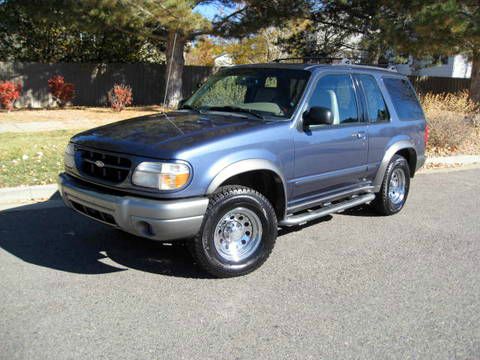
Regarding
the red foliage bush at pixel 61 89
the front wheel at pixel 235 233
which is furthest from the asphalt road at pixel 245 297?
the red foliage bush at pixel 61 89

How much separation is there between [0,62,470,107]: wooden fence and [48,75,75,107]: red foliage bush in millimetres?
855

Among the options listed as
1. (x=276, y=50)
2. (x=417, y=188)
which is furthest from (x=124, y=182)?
(x=276, y=50)

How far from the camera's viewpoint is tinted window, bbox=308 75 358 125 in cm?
530

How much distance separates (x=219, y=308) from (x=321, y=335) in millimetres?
826

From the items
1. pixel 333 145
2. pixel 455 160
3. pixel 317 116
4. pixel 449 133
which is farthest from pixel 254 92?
pixel 449 133

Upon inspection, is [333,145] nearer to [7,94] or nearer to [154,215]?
[154,215]

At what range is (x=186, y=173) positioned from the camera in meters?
4.04

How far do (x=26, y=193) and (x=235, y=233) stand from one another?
12.1 ft

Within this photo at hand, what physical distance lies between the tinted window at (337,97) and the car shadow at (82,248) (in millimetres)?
2099

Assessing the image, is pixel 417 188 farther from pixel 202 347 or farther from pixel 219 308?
pixel 202 347

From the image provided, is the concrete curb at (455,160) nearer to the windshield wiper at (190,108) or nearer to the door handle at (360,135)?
the door handle at (360,135)

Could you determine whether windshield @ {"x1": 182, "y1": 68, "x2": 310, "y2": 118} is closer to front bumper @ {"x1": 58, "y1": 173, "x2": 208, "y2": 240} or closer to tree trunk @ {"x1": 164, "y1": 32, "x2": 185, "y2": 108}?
front bumper @ {"x1": 58, "y1": 173, "x2": 208, "y2": 240}

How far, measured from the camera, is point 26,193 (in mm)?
6887

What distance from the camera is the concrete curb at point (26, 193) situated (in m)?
6.77
